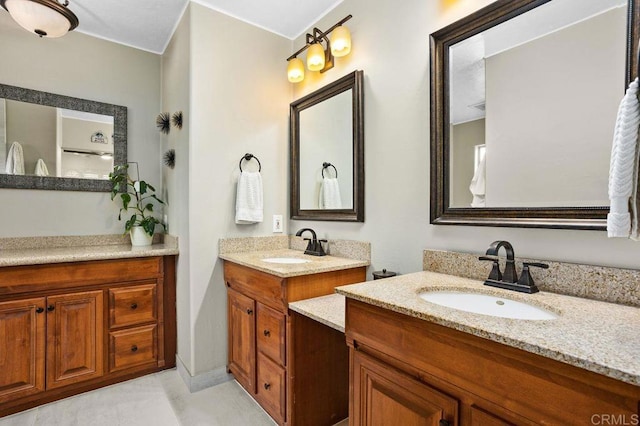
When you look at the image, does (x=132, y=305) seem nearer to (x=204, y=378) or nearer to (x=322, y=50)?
(x=204, y=378)

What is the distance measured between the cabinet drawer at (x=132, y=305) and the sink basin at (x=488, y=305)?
1.95 meters

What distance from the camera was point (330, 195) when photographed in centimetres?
217

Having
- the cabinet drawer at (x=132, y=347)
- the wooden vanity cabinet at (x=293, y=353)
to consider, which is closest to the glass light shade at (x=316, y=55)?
the wooden vanity cabinet at (x=293, y=353)

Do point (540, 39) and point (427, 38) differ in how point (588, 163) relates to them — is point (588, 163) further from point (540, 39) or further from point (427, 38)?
point (427, 38)

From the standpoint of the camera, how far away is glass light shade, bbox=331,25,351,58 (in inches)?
75.9

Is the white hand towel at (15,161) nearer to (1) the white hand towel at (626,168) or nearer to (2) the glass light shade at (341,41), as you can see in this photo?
(2) the glass light shade at (341,41)

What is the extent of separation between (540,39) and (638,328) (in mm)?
1037

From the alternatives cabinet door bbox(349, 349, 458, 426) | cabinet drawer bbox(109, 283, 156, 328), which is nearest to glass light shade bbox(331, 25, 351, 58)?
cabinet door bbox(349, 349, 458, 426)

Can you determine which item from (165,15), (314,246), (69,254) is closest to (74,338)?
(69,254)

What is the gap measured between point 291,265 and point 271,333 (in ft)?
1.23

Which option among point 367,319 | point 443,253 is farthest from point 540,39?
point 367,319

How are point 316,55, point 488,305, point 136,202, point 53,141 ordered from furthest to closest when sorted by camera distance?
point 136,202
point 53,141
point 316,55
point 488,305

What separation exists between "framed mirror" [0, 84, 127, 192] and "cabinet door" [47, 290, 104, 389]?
0.91 m

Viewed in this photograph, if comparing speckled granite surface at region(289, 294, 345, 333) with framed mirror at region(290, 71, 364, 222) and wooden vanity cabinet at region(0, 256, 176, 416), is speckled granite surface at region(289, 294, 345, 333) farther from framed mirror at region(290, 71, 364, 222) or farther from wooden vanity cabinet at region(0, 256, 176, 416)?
wooden vanity cabinet at region(0, 256, 176, 416)
